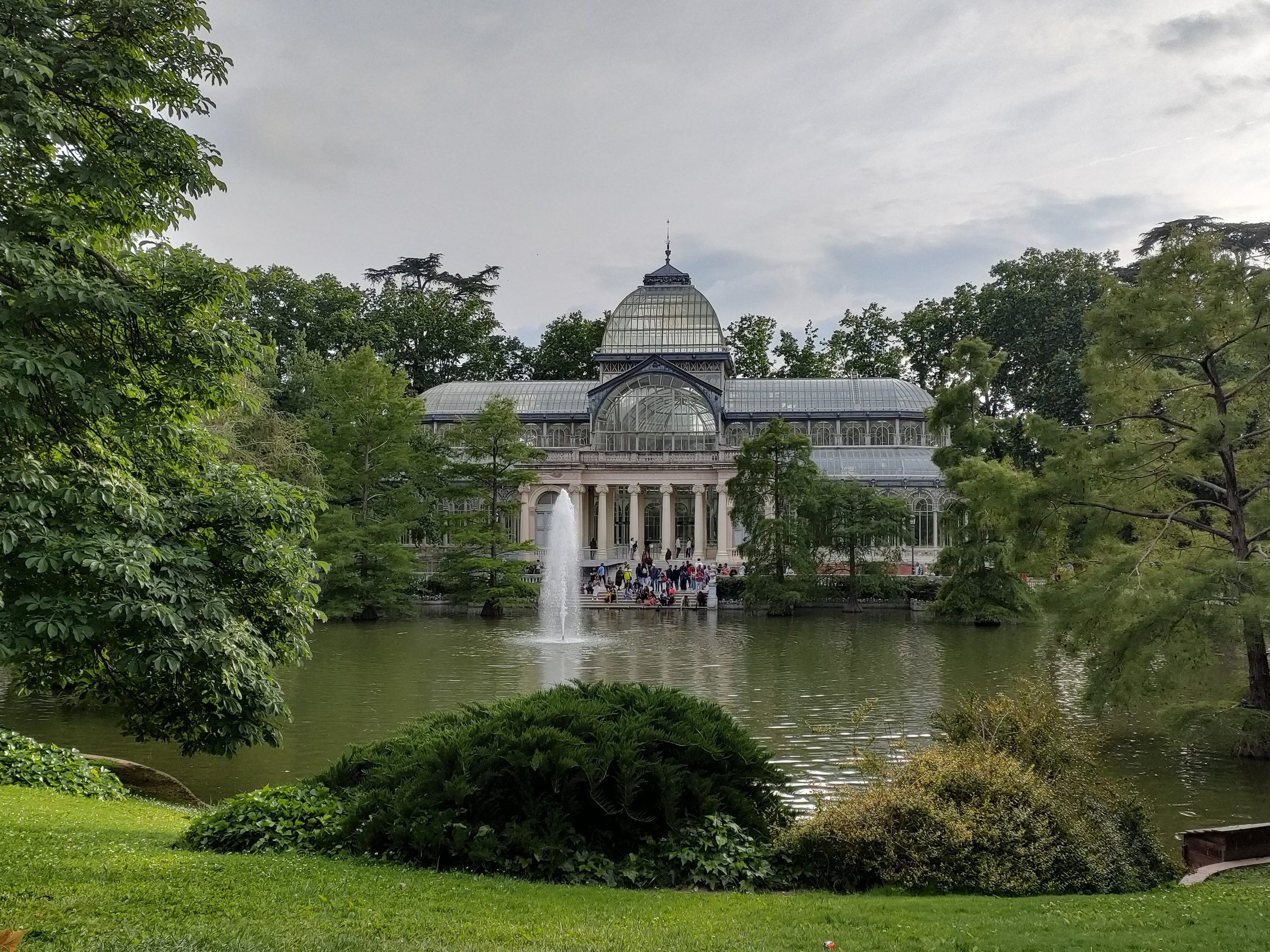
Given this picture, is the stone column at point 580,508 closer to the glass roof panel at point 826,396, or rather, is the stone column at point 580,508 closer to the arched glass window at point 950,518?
the glass roof panel at point 826,396

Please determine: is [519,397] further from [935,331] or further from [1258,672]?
[1258,672]

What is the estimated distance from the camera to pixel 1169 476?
54.0ft

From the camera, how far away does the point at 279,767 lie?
14562mm

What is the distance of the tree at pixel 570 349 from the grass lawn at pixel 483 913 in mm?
66506

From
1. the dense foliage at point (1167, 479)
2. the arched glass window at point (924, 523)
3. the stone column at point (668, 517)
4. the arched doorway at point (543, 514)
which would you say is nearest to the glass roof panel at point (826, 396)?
the stone column at point (668, 517)

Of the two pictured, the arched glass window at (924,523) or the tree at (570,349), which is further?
the tree at (570,349)

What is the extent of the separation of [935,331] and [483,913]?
64730 mm

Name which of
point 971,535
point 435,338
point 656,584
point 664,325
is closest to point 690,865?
point 971,535

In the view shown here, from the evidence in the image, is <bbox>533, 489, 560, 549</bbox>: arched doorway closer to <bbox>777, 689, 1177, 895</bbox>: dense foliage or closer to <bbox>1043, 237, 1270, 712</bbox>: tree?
<bbox>1043, 237, 1270, 712</bbox>: tree

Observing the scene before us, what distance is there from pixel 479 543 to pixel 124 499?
32.1m

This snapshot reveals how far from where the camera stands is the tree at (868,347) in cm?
7069

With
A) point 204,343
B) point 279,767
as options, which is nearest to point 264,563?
point 204,343

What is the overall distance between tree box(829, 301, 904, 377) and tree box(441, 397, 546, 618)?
113 ft

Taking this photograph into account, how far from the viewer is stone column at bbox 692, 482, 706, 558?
56.2 m
